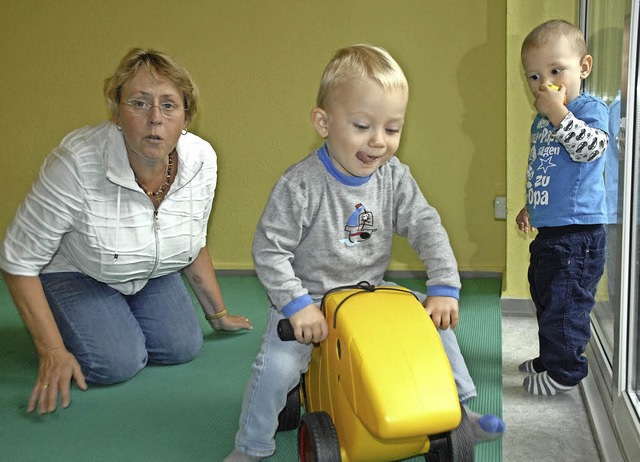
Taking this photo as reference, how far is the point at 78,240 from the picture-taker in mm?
2188

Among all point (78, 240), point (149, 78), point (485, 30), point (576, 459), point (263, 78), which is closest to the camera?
point (576, 459)

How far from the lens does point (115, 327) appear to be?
2.26m

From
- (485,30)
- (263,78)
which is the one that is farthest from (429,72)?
(263,78)

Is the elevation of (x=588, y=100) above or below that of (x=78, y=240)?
above

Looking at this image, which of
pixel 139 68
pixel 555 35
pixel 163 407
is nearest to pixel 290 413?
pixel 163 407

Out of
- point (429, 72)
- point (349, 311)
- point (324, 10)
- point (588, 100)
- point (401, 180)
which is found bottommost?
point (349, 311)

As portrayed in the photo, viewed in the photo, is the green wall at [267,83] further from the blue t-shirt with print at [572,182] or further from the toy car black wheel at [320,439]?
the toy car black wheel at [320,439]

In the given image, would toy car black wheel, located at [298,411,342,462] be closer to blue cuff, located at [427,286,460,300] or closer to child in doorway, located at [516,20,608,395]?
blue cuff, located at [427,286,460,300]

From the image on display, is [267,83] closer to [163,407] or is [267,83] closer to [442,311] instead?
[163,407]

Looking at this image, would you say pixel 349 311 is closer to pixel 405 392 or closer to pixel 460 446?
pixel 405 392

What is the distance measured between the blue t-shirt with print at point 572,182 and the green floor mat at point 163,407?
1.66 ft

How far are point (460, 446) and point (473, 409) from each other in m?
0.51

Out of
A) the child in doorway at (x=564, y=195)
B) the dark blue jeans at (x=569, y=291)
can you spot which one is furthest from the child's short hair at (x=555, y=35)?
the dark blue jeans at (x=569, y=291)

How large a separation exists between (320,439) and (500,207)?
6.73 feet
